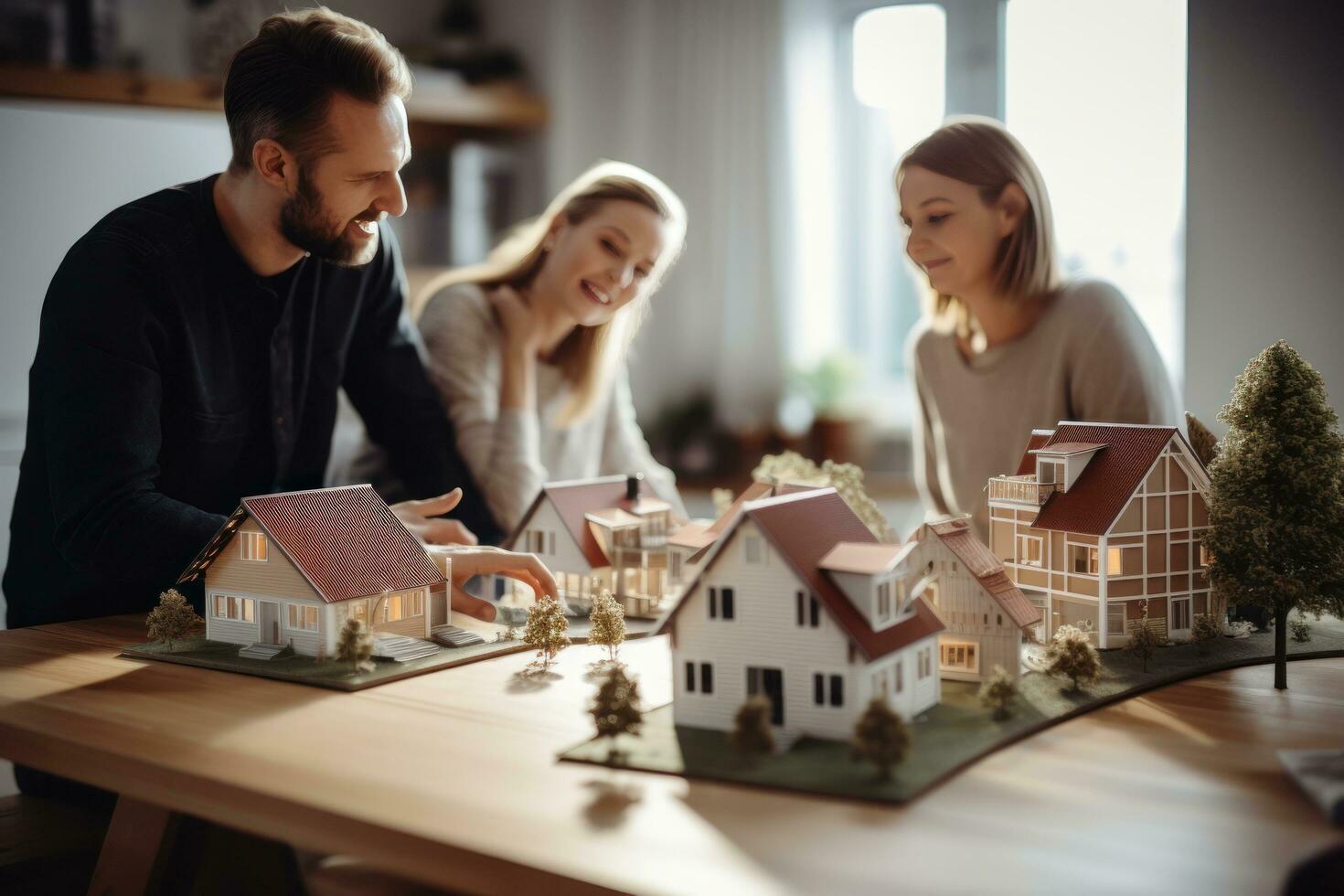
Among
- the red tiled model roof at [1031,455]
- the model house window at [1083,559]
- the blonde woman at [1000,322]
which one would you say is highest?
the blonde woman at [1000,322]

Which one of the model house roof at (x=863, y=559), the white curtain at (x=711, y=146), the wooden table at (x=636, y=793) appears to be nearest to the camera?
the wooden table at (x=636, y=793)

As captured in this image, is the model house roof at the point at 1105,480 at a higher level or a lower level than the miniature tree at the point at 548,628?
higher

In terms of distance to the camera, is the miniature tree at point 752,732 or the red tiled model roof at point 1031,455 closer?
the miniature tree at point 752,732

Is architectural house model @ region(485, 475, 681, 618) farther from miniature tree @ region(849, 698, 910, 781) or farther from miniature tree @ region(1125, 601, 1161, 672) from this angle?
miniature tree @ region(849, 698, 910, 781)

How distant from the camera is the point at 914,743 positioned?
4.66 ft

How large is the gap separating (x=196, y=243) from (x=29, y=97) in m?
1.84

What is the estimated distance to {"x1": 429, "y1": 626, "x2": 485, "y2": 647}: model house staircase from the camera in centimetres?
198

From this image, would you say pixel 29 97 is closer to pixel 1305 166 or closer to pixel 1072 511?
pixel 1072 511

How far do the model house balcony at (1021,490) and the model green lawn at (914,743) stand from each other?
11.4 inches

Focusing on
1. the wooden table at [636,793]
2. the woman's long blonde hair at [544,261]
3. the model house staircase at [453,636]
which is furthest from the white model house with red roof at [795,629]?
the woman's long blonde hair at [544,261]

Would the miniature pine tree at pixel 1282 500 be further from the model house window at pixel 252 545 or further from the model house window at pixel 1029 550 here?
the model house window at pixel 252 545

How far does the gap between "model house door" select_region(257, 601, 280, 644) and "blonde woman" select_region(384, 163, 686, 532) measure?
3.40 ft

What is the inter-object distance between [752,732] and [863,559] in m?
0.25

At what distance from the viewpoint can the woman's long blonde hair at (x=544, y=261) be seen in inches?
114
